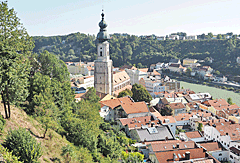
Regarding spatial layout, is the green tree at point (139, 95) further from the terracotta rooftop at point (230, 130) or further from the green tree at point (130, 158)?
the green tree at point (130, 158)

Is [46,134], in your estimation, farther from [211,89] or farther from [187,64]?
[187,64]

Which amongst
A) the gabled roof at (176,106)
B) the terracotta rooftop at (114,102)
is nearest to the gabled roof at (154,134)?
the terracotta rooftop at (114,102)

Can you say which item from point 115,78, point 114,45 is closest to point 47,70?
point 115,78

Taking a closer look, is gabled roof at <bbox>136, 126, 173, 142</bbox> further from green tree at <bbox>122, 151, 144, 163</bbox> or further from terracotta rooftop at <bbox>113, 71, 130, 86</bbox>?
terracotta rooftop at <bbox>113, 71, 130, 86</bbox>

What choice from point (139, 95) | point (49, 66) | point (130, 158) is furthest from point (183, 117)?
point (49, 66)

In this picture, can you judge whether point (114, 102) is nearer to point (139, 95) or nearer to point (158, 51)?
point (139, 95)

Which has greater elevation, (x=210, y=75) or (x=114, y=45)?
(x=114, y=45)

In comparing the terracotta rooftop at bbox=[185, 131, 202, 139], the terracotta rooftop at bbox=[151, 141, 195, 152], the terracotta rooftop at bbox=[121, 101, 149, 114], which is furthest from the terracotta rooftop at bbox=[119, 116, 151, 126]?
the terracotta rooftop at bbox=[151, 141, 195, 152]
